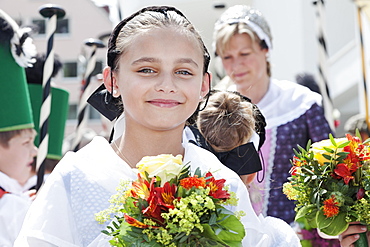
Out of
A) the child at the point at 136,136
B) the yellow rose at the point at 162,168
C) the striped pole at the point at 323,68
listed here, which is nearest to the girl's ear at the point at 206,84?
the child at the point at 136,136

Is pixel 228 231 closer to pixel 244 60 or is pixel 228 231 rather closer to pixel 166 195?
pixel 166 195

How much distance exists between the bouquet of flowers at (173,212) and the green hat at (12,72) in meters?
2.04

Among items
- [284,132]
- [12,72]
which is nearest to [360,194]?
[284,132]

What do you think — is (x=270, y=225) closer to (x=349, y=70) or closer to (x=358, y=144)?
(x=358, y=144)

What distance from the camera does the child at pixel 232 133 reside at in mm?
2686

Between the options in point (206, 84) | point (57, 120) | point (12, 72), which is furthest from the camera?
point (57, 120)

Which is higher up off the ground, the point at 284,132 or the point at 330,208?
the point at 330,208

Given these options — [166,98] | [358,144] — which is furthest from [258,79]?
[166,98]

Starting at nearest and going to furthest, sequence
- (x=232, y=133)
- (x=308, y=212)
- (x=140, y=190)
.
Answer: 1. (x=140, y=190)
2. (x=308, y=212)
3. (x=232, y=133)

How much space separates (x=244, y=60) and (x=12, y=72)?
4.23ft

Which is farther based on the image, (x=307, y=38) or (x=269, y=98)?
(x=307, y=38)

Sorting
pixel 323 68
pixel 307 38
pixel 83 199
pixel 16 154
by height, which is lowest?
pixel 307 38

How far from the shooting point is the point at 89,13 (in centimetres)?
3191

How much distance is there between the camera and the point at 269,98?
4.01 m
